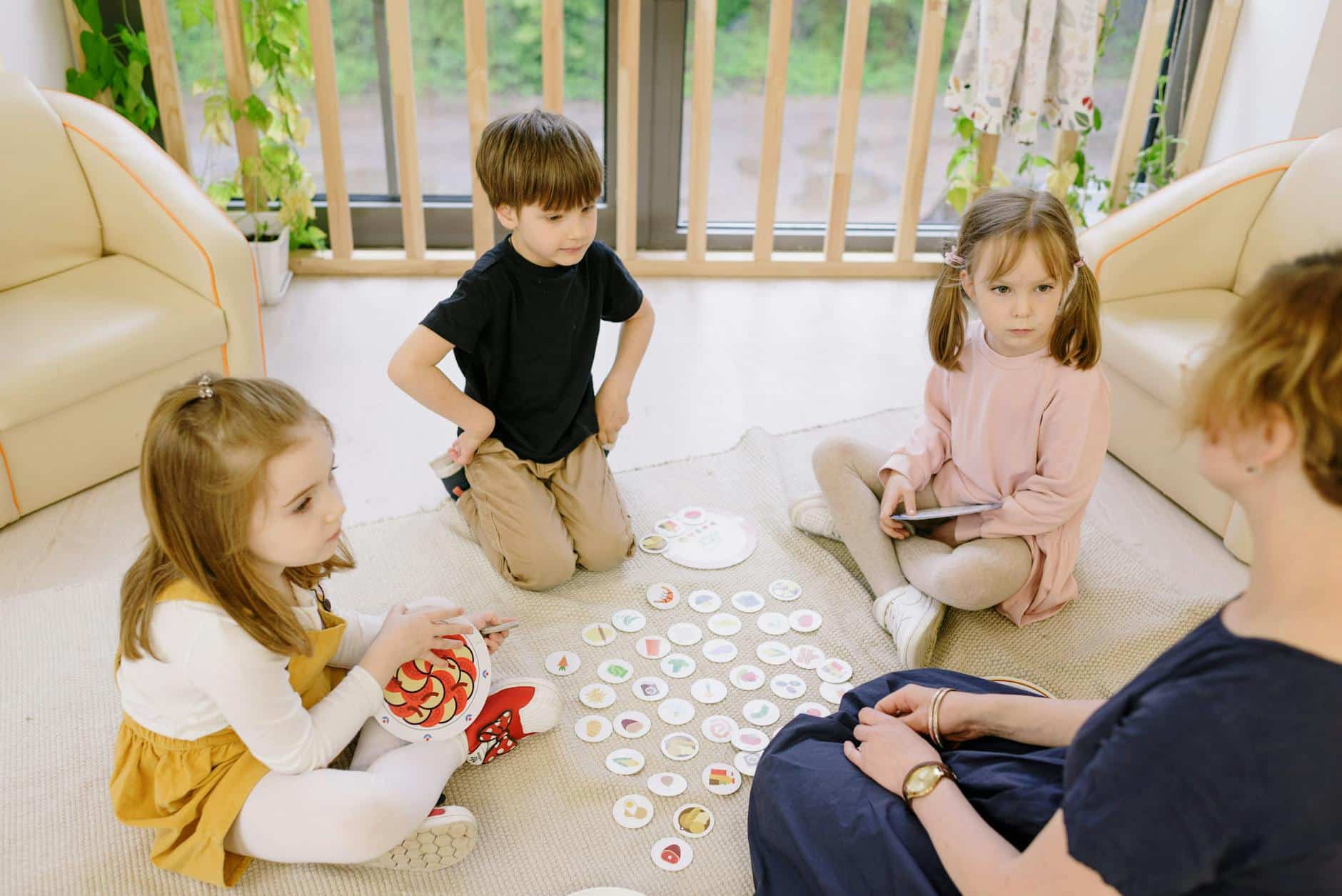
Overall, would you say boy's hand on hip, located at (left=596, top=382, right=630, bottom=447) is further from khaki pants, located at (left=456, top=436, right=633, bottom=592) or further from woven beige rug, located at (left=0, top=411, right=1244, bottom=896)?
woven beige rug, located at (left=0, top=411, right=1244, bottom=896)

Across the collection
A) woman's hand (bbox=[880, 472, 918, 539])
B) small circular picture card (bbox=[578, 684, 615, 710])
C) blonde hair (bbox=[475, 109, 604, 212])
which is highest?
blonde hair (bbox=[475, 109, 604, 212])

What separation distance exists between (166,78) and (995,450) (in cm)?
255

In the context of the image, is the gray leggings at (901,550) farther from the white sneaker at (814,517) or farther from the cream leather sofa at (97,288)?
the cream leather sofa at (97,288)

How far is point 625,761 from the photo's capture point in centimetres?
169

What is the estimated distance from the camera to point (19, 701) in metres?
1.74

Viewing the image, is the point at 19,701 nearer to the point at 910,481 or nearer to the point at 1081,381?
the point at 910,481

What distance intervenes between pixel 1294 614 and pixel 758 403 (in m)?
2.04

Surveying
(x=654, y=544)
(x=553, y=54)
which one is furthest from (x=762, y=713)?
(x=553, y=54)

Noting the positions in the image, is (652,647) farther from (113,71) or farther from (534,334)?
(113,71)

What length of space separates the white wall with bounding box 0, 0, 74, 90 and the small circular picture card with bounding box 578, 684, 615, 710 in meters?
2.07

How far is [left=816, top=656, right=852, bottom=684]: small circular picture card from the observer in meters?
1.85

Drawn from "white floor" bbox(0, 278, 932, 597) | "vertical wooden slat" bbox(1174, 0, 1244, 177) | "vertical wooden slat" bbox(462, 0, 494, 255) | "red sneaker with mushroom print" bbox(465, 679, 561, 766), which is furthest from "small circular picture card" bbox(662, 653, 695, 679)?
"vertical wooden slat" bbox(1174, 0, 1244, 177)

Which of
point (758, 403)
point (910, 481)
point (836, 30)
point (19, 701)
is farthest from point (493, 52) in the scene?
point (19, 701)

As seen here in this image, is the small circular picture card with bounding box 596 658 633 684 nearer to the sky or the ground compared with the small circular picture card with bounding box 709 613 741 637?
nearer to the ground
